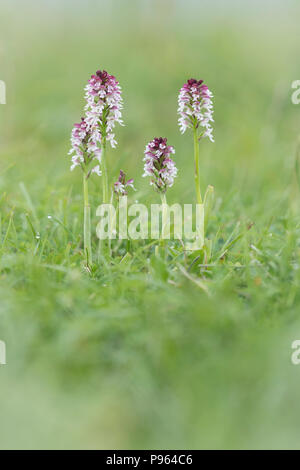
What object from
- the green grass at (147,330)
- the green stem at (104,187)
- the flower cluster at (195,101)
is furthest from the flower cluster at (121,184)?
the flower cluster at (195,101)

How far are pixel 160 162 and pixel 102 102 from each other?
0.45m

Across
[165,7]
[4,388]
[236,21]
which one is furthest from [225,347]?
[236,21]

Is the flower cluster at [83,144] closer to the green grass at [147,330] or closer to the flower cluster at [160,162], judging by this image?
the flower cluster at [160,162]

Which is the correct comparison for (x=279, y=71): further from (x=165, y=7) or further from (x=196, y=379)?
(x=196, y=379)

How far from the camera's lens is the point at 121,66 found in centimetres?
712

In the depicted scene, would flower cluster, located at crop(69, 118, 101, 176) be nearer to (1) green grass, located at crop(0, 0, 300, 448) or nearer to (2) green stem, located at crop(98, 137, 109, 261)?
(2) green stem, located at crop(98, 137, 109, 261)

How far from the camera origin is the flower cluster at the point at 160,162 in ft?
8.71

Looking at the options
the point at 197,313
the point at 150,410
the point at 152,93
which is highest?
the point at 152,93

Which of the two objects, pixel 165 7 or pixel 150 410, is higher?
pixel 165 7

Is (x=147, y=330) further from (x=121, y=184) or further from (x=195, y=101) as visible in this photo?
(x=195, y=101)

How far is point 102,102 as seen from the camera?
8.38ft

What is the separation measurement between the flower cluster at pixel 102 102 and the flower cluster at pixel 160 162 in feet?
0.80

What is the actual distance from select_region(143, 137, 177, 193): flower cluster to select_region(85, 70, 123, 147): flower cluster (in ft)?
0.80
